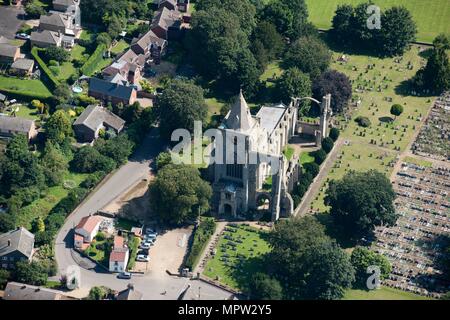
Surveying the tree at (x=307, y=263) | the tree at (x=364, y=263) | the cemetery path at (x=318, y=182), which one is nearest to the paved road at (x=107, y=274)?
the tree at (x=307, y=263)

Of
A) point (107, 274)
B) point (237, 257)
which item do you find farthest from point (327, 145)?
point (107, 274)

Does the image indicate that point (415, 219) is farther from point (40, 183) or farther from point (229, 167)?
point (40, 183)

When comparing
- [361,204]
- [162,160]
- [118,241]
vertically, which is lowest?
[118,241]

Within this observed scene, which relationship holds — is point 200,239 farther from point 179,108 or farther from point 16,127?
point 16,127

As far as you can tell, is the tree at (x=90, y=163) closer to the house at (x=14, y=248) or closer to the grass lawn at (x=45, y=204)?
the grass lawn at (x=45, y=204)

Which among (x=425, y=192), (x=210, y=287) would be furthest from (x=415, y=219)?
(x=210, y=287)

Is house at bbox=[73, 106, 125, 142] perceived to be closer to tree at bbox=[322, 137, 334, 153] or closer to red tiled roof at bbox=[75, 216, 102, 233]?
red tiled roof at bbox=[75, 216, 102, 233]
